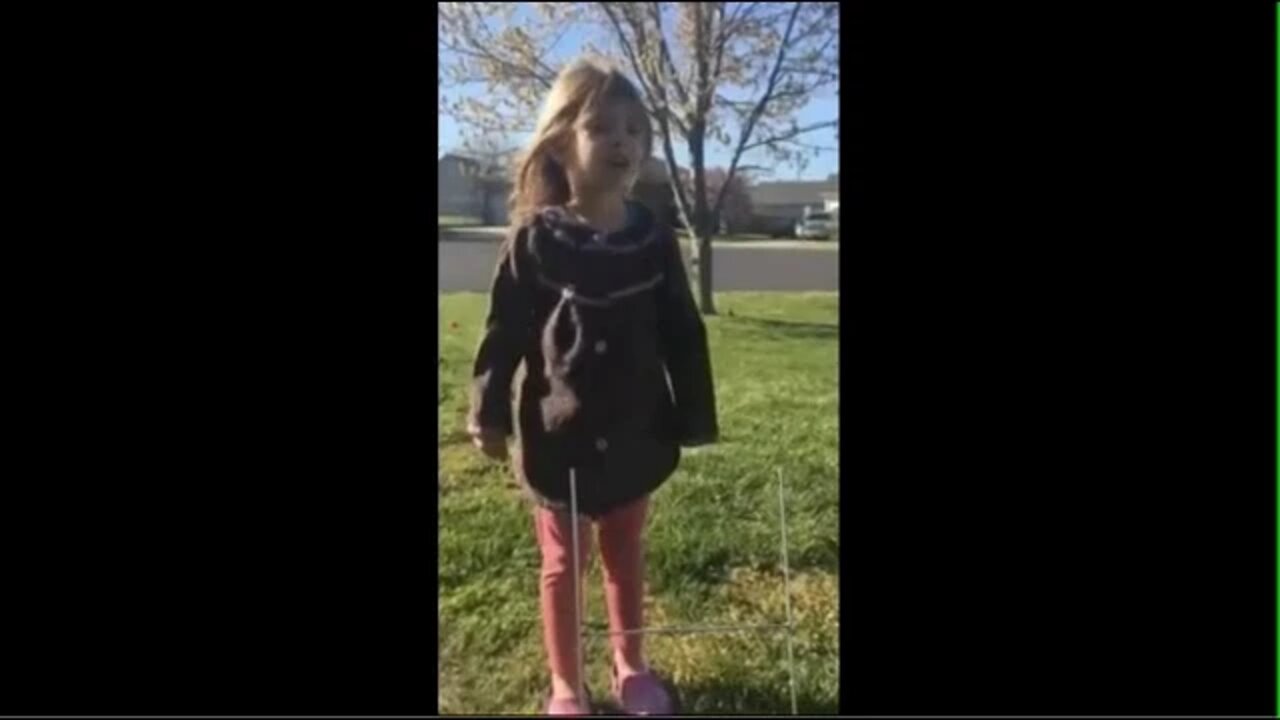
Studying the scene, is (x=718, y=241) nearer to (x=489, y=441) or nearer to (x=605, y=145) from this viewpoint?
(x=605, y=145)

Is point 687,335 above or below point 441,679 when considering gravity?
above

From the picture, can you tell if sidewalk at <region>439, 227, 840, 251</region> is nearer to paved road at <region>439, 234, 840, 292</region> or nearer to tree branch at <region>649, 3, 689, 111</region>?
paved road at <region>439, 234, 840, 292</region>

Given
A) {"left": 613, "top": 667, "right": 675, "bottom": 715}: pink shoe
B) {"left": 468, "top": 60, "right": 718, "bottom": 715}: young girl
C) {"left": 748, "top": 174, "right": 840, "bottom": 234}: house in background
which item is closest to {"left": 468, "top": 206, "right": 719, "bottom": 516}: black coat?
{"left": 468, "top": 60, "right": 718, "bottom": 715}: young girl

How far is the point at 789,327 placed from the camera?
6.67 ft

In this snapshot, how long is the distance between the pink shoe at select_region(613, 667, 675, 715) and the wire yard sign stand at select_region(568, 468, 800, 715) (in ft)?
0.21

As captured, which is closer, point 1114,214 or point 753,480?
point 1114,214

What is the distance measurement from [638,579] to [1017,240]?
32.5 inches

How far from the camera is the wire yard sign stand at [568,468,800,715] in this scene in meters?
1.98

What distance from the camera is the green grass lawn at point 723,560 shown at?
2.00m

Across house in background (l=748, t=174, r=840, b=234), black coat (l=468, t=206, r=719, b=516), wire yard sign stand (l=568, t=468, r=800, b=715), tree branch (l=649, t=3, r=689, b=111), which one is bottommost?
wire yard sign stand (l=568, t=468, r=800, b=715)
